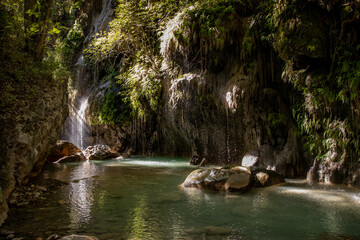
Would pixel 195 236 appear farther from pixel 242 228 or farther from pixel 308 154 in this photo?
pixel 308 154

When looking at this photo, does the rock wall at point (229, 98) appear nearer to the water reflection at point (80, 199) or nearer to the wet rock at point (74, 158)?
the wet rock at point (74, 158)

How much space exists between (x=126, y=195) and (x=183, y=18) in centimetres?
721

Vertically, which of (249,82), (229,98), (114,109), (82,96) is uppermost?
(82,96)

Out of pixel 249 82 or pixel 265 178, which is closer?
pixel 265 178

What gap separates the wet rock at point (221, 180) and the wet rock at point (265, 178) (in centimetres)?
39

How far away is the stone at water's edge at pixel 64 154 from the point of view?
1148cm

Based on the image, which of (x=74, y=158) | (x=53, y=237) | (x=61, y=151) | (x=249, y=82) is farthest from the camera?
(x=61, y=151)

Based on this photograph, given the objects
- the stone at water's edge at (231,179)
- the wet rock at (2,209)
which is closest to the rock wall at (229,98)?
the stone at water's edge at (231,179)

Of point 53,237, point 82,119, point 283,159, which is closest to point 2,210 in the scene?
point 53,237

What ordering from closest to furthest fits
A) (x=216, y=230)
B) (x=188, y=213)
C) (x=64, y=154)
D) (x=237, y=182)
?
1. (x=216, y=230)
2. (x=188, y=213)
3. (x=237, y=182)
4. (x=64, y=154)

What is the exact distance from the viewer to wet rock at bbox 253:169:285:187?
20.1 feet

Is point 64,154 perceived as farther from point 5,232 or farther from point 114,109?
point 5,232

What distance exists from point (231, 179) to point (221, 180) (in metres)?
0.22

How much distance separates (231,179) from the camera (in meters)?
5.75
